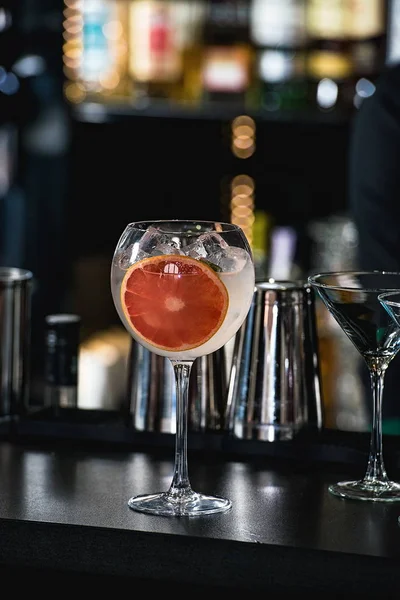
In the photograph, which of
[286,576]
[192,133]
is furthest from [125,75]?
[286,576]

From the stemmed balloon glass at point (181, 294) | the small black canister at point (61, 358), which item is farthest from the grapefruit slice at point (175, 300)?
the small black canister at point (61, 358)

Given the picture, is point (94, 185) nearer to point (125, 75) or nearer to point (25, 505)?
point (125, 75)

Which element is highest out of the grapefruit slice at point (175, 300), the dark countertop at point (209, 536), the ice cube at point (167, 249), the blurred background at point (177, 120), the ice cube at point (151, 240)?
the blurred background at point (177, 120)

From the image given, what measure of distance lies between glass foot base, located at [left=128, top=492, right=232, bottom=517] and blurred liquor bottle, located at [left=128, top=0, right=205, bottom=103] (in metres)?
2.23

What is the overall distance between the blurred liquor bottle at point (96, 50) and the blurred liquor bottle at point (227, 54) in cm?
23

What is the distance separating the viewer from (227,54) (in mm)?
3178

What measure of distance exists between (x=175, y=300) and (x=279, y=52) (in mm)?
2262

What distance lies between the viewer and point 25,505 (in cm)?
105

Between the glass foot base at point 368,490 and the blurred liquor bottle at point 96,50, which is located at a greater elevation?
the blurred liquor bottle at point 96,50

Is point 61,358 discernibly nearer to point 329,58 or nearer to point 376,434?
point 376,434

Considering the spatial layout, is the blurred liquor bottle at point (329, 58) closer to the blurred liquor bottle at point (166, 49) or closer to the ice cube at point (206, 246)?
the blurred liquor bottle at point (166, 49)

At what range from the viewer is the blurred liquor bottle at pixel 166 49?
10.5ft

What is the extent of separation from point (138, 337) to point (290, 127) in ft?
7.61

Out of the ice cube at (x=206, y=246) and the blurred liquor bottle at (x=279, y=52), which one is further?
the blurred liquor bottle at (x=279, y=52)
